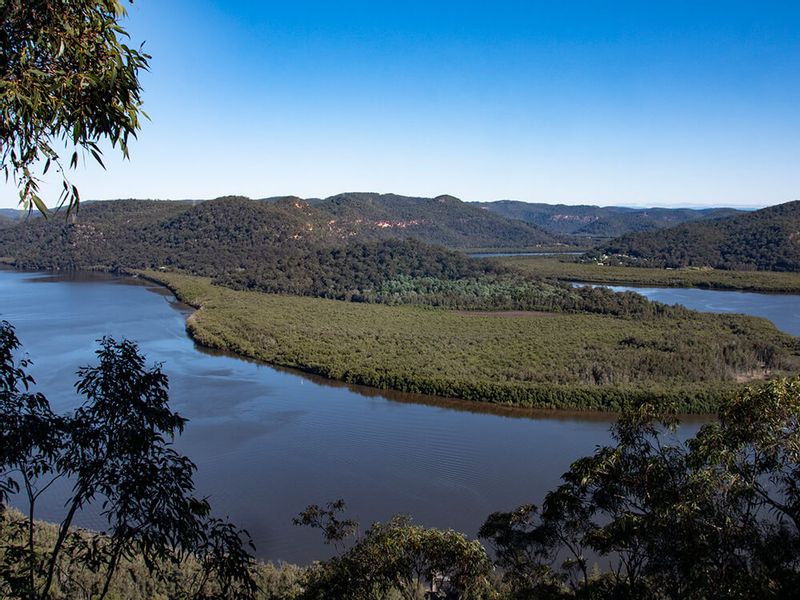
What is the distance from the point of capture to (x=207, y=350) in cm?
3325

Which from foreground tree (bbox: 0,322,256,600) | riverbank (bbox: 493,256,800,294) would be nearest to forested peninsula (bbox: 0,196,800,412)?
foreground tree (bbox: 0,322,256,600)

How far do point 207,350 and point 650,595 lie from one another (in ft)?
98.1

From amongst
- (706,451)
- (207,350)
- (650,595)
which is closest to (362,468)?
(650,595)

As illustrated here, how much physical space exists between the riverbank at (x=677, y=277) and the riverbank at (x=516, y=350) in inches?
1124

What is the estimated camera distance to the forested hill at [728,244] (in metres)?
84.4

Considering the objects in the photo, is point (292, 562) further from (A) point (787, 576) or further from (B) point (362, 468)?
(A) point (787, 576)

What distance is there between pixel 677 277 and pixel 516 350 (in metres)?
53.2

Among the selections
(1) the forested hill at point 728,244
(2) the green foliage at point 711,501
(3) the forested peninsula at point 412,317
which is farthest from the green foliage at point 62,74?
(1) the forested hill at point 728,244

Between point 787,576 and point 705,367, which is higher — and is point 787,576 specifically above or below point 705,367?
above

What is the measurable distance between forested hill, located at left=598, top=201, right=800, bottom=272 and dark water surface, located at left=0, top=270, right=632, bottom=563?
74108 millimetres

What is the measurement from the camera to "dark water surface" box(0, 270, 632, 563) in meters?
15.1

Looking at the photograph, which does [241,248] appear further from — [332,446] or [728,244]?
[728,244]

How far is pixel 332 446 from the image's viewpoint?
19266 mm

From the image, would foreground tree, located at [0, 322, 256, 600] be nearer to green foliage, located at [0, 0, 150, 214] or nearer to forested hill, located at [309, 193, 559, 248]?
green foliage, located at [0, 0, 150, 214]
